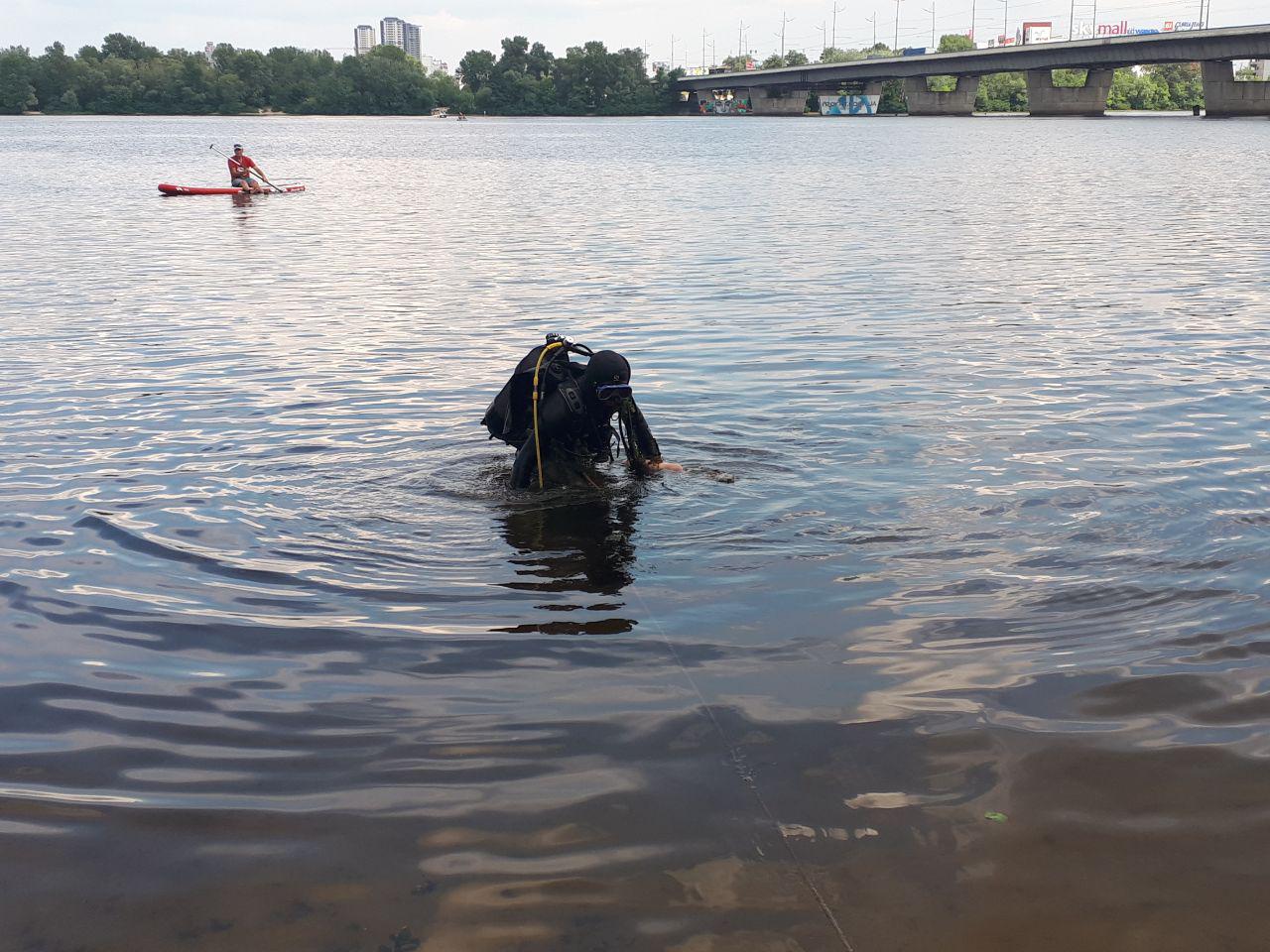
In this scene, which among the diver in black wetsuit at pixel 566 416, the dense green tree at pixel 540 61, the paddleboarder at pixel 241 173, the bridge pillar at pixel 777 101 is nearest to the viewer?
the diver in black wetsuit at pixel 566 416

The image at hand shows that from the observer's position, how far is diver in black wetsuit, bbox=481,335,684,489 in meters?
7.48

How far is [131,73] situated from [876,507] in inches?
6579

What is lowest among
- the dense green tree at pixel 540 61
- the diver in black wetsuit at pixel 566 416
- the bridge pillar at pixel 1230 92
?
the diver in black wetsuit at pixel 566 416

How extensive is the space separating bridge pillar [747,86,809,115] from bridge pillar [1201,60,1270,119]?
6300 centimetres

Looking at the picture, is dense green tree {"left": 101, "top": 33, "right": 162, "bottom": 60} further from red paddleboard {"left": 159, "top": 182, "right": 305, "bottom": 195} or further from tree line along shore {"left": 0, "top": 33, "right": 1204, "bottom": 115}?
red paddleboard {"left": 159, "top": 182, "right": 305, "bottom": 195}

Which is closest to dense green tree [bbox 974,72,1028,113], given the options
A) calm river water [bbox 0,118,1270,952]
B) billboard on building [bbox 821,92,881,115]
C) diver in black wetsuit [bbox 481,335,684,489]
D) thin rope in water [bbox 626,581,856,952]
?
billboard on building [bbox 821,92,881,115]

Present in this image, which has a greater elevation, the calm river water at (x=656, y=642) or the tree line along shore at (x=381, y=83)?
the tree line along shore at (x=381, y=83)

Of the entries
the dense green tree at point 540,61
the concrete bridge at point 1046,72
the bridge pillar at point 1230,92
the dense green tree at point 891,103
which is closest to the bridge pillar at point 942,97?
the concrete bridge at point 1046,72

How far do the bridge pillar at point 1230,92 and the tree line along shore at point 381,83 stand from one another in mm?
42036

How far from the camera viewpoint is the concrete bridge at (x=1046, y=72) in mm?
82000

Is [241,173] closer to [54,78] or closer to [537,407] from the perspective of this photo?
[537,407]

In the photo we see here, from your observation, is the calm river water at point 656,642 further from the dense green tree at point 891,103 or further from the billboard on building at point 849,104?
the dense green tree at point 891,103

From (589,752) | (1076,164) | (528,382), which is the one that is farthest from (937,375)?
(1076,164)

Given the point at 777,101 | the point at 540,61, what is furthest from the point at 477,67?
the point at 777,101
